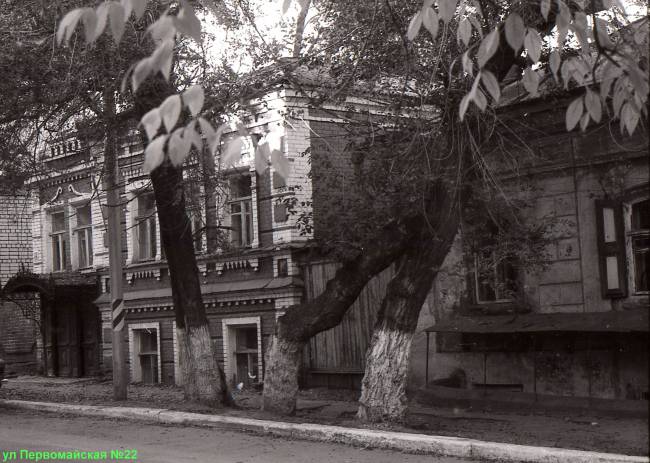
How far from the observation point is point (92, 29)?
437 centimetres

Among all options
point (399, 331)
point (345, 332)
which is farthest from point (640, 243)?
point (345, 332)

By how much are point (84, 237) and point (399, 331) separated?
44.4ft

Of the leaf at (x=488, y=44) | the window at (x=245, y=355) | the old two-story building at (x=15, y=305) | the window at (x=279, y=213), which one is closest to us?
the leaf at (x=488, y=44)

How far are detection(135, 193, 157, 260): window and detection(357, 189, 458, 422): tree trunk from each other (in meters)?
10.4

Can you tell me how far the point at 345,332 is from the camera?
1677cm

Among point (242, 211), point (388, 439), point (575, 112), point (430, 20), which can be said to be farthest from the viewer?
point (242, 211)

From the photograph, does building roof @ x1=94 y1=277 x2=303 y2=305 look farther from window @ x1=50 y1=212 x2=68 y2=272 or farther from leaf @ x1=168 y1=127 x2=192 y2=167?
leaf @ x1=168 y1=127 x2=192 y2=167

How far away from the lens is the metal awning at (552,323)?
1255 centimetres

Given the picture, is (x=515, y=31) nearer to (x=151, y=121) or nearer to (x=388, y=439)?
(x=151, y=121)

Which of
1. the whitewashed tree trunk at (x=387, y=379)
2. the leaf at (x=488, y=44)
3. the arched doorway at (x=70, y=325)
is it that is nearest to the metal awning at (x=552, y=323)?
the whitewashed tree trunk at (x=387, y=379)

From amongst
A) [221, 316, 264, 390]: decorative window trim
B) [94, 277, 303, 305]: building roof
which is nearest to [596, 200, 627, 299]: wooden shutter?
[94, 277, 303, 305]: building roof

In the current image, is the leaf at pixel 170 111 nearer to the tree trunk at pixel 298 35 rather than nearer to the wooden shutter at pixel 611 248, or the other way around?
the tree trunk at pixel 298 35

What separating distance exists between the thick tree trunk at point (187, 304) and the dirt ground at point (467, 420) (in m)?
0.38

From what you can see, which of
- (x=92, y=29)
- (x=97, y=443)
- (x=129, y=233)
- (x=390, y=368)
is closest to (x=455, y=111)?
(x=390, y=368)
